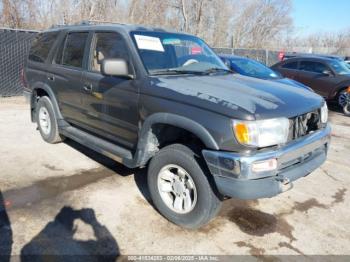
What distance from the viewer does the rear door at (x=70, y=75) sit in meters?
4.79

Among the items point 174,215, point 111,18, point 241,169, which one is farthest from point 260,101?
point 111,18

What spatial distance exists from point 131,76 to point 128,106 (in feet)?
1.12

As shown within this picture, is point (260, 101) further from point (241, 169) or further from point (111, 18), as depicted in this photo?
point (111, 18)

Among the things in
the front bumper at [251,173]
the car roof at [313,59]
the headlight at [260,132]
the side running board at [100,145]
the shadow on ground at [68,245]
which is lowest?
the shadow on ground at [68,245]

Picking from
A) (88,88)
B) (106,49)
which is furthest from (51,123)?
(106,49)

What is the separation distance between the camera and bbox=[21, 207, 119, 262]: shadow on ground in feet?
9.91

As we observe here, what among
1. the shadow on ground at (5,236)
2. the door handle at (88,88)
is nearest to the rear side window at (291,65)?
the door handle at (88,88)

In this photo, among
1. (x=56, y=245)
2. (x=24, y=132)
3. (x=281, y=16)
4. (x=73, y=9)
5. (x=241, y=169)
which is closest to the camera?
(x=241, y=169)

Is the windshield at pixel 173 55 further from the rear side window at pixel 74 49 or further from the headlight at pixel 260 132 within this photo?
the headlight at pixel 260 132

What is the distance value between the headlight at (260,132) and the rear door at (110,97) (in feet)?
4.38

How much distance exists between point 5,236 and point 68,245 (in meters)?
0.62

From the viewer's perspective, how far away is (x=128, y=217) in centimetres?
371

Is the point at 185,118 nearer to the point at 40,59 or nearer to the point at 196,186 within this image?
the point at 196,186

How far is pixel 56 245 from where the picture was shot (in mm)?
3164
